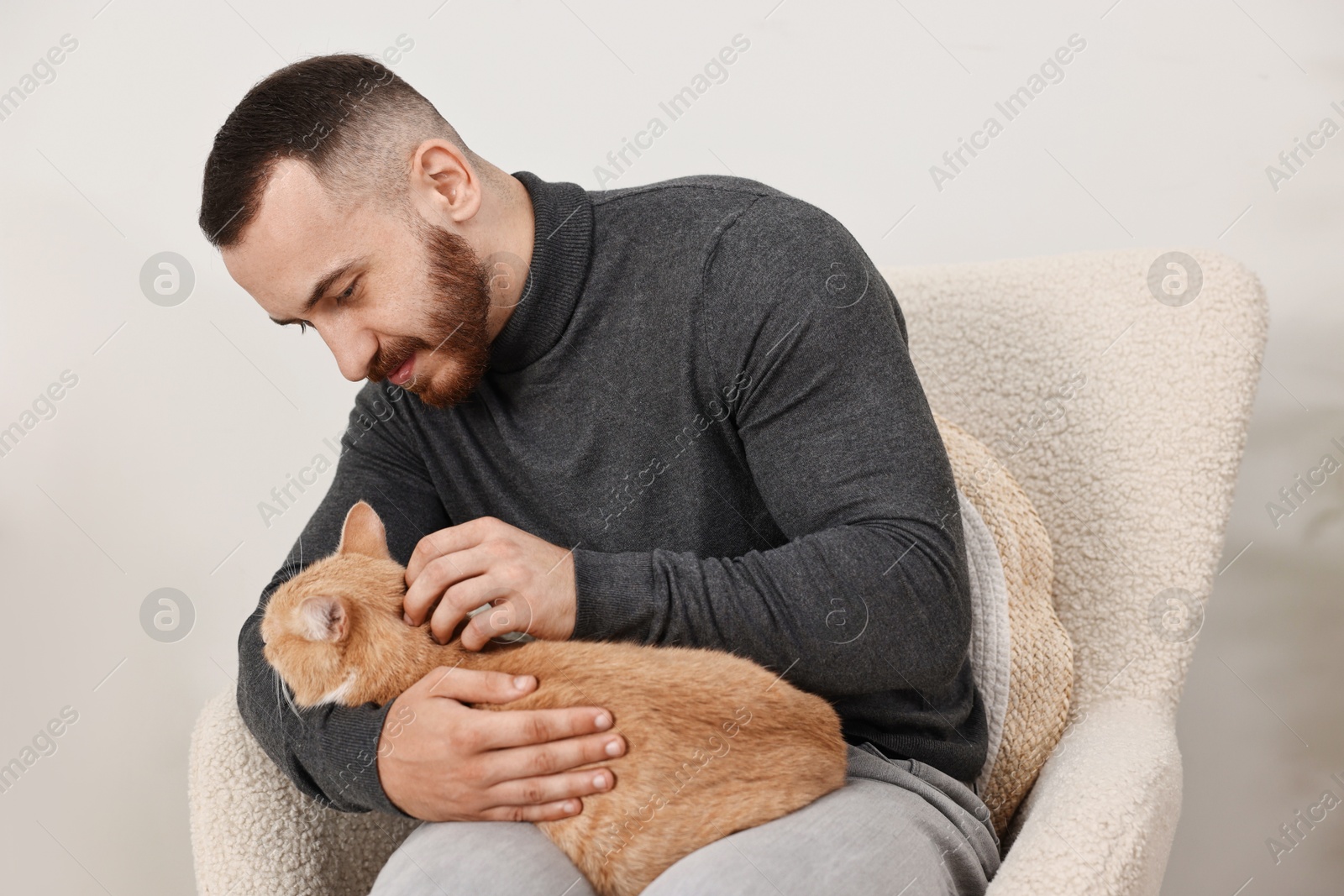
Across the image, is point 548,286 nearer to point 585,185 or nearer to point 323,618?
point 323,618

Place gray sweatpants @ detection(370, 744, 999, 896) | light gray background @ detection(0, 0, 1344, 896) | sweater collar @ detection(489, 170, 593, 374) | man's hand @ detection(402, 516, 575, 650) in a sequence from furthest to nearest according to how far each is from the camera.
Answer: light gray background @ detection(0, 0, 1344, 896) → sweater collar @ detection(489, 170, 593, 374) → man's hand @ detection(402, 516, 575, 650) → gray sweatpants @ detection(370, 744, 999, 896)

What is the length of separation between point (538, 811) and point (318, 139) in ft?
2.59

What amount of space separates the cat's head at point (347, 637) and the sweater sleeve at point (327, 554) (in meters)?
0.03

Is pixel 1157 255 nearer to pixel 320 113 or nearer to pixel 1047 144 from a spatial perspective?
pixel 1047 144

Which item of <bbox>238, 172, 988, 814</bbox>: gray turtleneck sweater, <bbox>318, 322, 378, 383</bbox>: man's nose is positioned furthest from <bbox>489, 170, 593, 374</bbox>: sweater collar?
<bbox>318, 322, 378, 383</bbox>: man's nose

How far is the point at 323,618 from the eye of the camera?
1.00 m

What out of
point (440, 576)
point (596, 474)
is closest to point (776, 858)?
point (440, 576)

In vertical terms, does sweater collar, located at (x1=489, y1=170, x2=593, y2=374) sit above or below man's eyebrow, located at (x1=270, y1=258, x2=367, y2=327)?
above

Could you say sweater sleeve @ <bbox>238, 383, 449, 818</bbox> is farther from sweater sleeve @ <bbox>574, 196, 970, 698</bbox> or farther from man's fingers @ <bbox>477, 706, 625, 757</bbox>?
sweater sleeve @ <bbox>574, 196, 970, 698</bbox>

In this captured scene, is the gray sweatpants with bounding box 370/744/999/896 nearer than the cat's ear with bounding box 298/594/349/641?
Yes

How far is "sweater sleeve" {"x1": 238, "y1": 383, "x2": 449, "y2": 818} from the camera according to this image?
3.43 ft

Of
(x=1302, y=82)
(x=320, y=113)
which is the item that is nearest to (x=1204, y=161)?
(x=1302, y=82)

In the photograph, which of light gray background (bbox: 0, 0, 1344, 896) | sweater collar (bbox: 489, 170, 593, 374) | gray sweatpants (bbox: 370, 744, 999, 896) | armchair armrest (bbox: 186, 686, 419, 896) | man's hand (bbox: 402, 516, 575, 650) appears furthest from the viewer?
light gray background (bbox: 0, 0, 1344, 896)

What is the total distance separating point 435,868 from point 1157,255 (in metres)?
1.21
